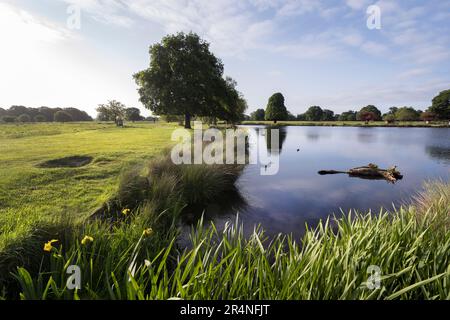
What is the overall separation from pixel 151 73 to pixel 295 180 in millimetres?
26991

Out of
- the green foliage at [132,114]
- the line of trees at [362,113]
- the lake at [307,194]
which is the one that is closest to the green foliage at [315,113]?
the line of trees at [362,113]

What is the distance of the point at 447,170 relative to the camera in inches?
598

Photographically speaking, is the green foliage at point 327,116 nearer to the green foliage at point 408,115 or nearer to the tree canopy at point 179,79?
the green foliage at point 408,115

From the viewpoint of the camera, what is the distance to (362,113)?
335 ft

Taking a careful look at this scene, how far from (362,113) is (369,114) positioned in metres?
4.01

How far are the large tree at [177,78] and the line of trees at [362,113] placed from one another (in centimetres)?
6367

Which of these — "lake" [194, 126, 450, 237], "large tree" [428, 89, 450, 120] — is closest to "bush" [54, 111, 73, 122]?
"lake" [194, 126, 450, 237]

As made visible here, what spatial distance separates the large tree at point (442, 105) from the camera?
238 feet

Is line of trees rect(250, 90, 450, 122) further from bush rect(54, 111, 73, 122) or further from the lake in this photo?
bush rect(54, 111, 73, 122)

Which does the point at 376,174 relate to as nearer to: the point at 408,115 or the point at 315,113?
the point at 408,115

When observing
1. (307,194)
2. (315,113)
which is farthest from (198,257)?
(315,113)

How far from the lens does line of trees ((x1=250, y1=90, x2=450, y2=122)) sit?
2922 inches

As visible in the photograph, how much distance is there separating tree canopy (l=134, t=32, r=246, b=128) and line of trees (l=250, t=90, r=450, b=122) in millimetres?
63406
